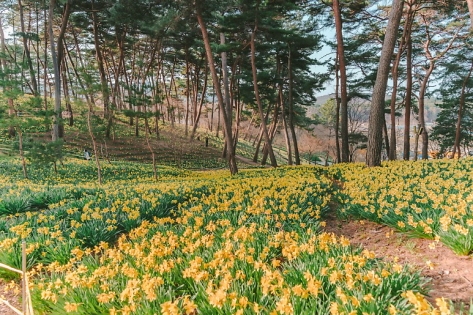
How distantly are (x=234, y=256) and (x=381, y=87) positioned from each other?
921 cm

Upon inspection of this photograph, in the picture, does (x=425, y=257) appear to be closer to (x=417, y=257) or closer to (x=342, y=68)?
(x=417, y=257)

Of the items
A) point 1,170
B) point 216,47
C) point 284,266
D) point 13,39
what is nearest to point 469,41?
point 216,47

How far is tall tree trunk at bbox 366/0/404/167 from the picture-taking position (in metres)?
9.34

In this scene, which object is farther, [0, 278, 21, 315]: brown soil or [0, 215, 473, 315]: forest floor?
[0, 278, 21, 315]: brown soil

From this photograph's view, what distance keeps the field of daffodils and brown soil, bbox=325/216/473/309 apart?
0.42 feet

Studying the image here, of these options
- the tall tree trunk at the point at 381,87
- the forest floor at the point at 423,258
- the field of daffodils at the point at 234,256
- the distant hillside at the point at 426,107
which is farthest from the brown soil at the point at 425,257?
the distant hillside at the point at 426,107

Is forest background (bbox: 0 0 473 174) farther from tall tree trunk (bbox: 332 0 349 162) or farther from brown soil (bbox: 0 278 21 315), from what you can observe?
brown soil (bbox: 0 278 21 315)

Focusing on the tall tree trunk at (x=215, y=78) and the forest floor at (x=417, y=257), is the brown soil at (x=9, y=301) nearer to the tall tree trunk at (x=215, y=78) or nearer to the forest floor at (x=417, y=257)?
the forest floor at (x=417, y=257)

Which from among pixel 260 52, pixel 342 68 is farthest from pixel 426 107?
pixel 342 68

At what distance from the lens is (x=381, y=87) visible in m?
9.83

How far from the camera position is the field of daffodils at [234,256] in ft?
6.89

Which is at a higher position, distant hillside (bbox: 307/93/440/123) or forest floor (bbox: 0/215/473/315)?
distant hillside (bbox: 307/93/440/123)

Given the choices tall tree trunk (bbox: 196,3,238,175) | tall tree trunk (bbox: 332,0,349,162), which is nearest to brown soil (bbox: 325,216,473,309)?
tall tree trunk (bbox: 196,3,238,175)

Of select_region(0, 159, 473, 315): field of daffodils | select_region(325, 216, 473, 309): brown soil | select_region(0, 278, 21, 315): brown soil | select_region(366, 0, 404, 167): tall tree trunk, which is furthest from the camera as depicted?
select_region(366, 0, 404, 167): tall tree trunk
